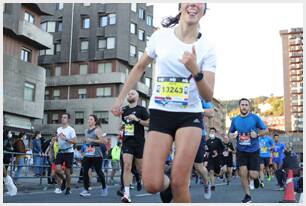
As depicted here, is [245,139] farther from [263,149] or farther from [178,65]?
[263,149]

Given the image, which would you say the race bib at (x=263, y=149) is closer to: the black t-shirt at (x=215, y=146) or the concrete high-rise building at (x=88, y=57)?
the black t-shirt at (x=215, y=146)

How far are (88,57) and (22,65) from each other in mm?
16999

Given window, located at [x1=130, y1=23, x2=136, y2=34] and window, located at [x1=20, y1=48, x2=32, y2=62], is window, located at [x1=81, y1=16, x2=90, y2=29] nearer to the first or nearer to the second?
window, located at [x1=130, y1=23, x2=136, y2=34]

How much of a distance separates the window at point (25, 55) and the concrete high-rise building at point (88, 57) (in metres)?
14.0

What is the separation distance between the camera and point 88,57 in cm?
5184

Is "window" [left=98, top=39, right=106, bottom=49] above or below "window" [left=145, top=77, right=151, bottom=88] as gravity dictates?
above

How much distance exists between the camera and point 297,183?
9.62 m

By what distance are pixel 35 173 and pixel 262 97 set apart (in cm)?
18614

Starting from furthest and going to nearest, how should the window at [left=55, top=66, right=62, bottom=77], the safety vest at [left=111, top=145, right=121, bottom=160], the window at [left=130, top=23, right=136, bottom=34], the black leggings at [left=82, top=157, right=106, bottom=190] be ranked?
the window at [left=55, top=66, right=62, bottom=77], the window at [left=130, top=23, right=136, bottom=34], the safety vest at [left=111, top=145, right=121, bottom=160], the black leggings at [left=82, top=157, right=106, bottom=190]

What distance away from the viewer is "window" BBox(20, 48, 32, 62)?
35.9 metres

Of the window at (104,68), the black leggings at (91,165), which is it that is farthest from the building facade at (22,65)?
the black leggings at (91,165)

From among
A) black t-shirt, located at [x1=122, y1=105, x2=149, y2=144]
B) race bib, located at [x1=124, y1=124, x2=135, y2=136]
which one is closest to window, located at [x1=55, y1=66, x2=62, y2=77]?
black t-shirt, located at [x1=122, y1=105, x2=149, y2=144]

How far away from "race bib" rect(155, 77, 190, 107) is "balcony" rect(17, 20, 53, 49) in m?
32.0

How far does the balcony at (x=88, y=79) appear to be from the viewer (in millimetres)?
49562
